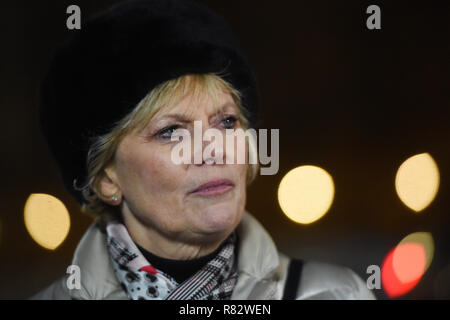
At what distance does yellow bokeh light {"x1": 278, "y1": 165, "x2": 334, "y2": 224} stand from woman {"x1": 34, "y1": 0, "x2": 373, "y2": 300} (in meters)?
0.18

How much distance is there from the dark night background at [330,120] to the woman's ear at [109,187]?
0.93 feet

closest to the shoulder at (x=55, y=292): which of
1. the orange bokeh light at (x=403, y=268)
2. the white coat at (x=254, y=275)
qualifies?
the white coat at (x=254, y=275)

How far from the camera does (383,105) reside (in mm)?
1557

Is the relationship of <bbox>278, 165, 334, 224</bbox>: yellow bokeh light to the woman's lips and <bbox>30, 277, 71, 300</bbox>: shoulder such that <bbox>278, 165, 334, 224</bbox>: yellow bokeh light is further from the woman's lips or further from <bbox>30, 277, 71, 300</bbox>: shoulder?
<bbox>30, 277, 71, 300</bbox>: shoulder

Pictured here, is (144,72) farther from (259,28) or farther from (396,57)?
(396,57)

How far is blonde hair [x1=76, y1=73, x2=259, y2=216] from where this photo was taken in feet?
3.89

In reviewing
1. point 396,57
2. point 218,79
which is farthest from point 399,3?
point 218,79

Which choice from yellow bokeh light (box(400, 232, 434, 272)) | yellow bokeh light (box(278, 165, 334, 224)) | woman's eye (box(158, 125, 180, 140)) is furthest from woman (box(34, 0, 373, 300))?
yellow bokeh light (box(400, 232, 434, 272))

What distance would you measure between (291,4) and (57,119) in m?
0.75

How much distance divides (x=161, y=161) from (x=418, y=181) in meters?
0.83

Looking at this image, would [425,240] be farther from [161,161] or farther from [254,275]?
[161,161]

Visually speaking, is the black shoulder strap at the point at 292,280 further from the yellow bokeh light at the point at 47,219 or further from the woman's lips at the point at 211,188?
the yellow bokeh light at the point at 47,219

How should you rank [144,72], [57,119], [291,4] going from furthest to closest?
[291,4] < [57,119] < [144,72]

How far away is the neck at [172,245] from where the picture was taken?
130cm
